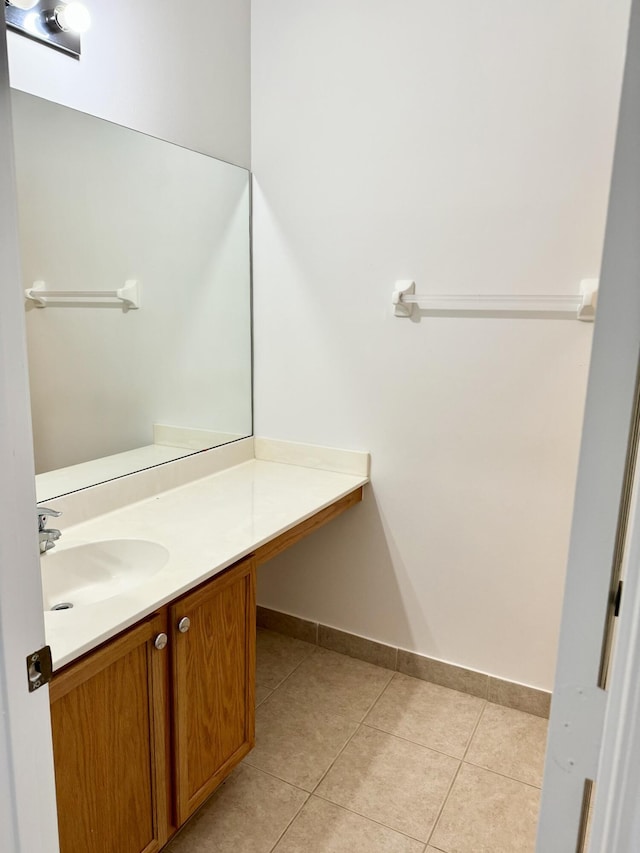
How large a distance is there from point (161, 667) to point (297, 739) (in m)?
0.83

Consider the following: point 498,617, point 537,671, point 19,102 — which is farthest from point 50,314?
point 537,671

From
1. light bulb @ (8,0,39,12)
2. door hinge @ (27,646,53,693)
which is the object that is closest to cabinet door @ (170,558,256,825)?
door hinge @ (27,646,53,693)

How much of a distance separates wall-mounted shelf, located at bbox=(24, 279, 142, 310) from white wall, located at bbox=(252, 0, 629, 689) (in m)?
0.57

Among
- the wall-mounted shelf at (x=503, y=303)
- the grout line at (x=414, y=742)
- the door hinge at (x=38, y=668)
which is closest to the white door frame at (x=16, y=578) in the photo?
the door hinge at (x=38, y=668)

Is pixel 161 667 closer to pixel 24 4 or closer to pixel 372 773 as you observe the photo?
pixel 372 773

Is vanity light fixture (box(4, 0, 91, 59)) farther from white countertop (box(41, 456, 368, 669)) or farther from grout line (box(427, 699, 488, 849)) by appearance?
grout line (box(427, 699, 488, 849))

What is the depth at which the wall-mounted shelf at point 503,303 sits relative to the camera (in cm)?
185

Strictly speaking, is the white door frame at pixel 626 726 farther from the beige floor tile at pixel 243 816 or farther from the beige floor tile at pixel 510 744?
the beige floor tile at pixel 510 744

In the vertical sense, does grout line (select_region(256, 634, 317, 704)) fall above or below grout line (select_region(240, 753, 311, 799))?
above

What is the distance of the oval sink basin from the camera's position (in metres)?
1.56

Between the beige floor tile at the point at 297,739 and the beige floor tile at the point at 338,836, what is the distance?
0.36 ft

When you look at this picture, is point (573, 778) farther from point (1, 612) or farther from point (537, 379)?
point (537, 379)

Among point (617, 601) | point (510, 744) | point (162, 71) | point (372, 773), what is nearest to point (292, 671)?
point (372, 773)

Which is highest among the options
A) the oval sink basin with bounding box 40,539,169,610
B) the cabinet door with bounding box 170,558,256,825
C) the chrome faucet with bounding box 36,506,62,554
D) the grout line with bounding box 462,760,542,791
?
the chrome faucet with bounding box 36,506,62,554
